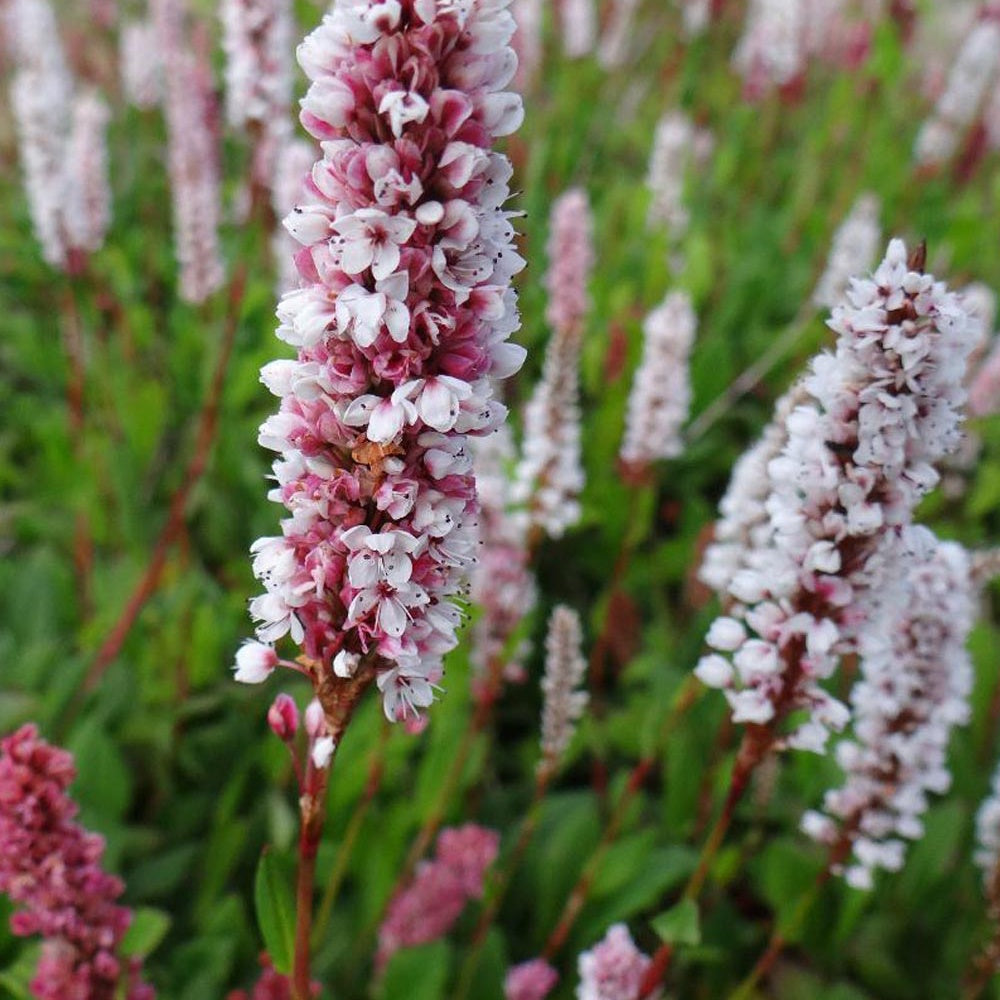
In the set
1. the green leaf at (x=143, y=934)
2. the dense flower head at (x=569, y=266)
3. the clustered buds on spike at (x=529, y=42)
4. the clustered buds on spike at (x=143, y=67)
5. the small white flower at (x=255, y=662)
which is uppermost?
the clustered buds on spike at (x=529, y=42)

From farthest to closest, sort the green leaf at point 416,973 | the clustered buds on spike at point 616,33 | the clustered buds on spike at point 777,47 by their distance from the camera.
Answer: the clustered buds on spike at point 616,33 < the clustered buds on spike at point 777,47 < the green leaf at point 416,973

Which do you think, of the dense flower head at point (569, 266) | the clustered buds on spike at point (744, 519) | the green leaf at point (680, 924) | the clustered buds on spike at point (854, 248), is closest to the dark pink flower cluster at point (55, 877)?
the green leaf at point (680, 924)

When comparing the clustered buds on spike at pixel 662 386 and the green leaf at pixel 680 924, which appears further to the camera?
the clustered buds on spike at pixel 662 386

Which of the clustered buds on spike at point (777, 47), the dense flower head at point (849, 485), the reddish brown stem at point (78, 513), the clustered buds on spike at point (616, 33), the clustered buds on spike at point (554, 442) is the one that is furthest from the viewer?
the clustered buds on spike at point (616, 33)

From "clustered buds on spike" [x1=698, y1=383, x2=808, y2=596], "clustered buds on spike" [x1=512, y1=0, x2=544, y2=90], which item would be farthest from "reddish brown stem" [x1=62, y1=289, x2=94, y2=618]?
"clustered buds on spike" [x1=512, y1=0, x2=544, y2=90]

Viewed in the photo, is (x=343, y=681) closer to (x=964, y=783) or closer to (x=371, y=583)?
(x=371, y=583)

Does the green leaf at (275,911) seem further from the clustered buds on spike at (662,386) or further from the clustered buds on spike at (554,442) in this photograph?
the clustered buds on spike at (662,386)

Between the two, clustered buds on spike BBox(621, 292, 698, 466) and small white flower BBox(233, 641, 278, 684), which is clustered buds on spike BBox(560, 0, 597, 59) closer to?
clustered buds on spike BBox(621, 292, 698, 466)

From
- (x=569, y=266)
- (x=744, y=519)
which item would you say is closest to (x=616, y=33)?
(x=569, y=266)
